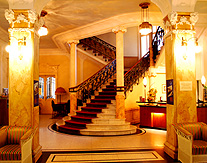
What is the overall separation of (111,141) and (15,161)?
3238mm

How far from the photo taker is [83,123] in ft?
25.2

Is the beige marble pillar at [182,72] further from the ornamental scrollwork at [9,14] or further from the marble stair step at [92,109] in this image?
the marble stair step at [92,109]

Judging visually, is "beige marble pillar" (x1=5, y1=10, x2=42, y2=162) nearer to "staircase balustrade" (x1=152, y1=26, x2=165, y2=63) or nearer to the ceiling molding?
the ceiling molding

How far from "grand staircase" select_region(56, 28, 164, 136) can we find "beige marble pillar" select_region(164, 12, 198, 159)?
284cm

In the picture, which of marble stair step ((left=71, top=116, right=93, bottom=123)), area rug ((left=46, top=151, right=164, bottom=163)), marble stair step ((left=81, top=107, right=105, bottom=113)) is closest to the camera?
area rug ((left=46, top=151, right=164, bottom=163))

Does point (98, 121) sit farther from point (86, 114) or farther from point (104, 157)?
point (104, 157)

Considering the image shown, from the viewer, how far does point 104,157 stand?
15.7 ft

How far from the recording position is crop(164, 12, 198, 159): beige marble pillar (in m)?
4.72

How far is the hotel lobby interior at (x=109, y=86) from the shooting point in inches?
175

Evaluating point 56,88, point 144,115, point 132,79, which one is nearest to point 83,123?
point 144,115

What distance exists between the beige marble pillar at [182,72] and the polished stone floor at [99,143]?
1.05 metres

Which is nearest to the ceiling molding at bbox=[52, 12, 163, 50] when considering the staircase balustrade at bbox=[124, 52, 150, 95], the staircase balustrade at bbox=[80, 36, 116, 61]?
the staircase balustrade at bbox=[80, 36, 116, 61]

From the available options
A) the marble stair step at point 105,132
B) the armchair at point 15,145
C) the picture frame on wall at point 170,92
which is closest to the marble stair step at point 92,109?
the marble stair step at point 105,132

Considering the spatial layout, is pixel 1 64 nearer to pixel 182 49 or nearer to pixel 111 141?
pixel 111 141
